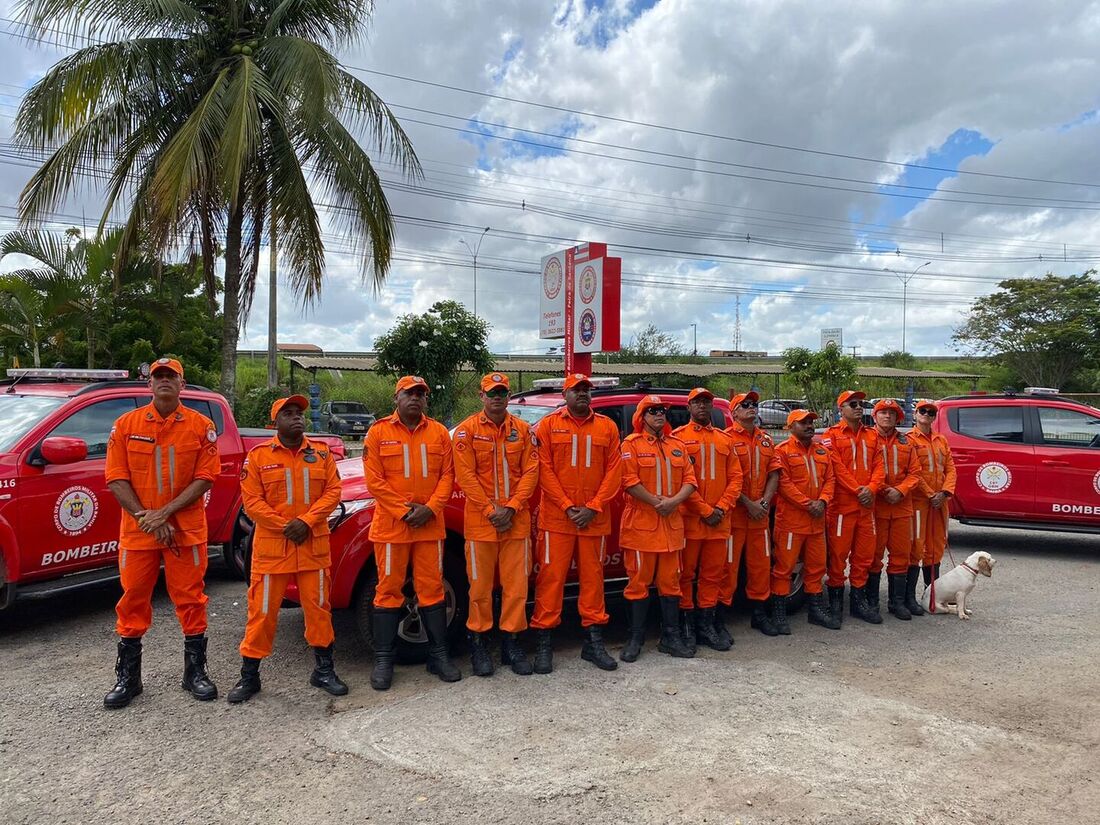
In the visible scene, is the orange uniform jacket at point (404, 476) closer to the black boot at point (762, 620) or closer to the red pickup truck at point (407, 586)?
the red pickup truck at point (407, 586)

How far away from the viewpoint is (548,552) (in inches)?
193

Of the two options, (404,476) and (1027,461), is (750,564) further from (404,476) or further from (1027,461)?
(1027,461)

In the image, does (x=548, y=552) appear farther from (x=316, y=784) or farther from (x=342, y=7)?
(x=342, y=7)

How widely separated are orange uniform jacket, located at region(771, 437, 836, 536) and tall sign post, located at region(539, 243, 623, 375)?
16.7 feet

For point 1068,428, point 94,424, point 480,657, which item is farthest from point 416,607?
point 1068,428

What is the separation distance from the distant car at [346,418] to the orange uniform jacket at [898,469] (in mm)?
19423

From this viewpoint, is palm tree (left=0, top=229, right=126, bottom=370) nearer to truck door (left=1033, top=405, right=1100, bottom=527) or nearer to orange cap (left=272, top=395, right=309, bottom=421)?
orange cap (left=272, top=395, right=309, bottom=421)

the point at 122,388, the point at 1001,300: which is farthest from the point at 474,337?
the point at 1001,300

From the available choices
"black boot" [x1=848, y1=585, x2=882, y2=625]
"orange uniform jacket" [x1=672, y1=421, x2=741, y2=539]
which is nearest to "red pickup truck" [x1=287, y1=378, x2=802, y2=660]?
"orange uniform jacket" [x1=672, y1=421, x2=741, y2=539]

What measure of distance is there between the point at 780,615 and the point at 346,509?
3.32 meters

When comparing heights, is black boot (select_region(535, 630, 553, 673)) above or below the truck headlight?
below

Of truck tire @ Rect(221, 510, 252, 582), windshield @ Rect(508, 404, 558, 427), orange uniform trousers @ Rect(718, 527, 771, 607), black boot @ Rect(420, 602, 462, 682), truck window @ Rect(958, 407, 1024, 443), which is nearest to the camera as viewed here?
black boot @ Rect(420, 602, 462, 682)

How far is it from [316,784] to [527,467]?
2.18 m

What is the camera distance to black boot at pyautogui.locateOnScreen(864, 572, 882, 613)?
19.9 ft
